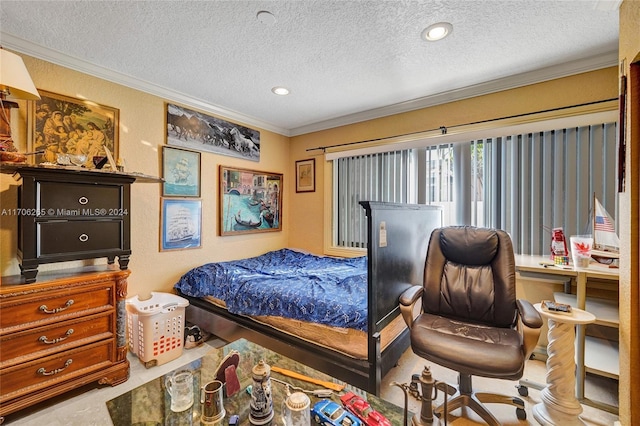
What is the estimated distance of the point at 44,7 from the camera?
5.52 ft

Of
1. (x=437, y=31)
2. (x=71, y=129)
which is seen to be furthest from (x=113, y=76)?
(x=437, y=31)

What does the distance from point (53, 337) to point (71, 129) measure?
64.4 inches

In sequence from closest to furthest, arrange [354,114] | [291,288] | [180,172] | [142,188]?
[291,288], [142,188], [180,172], [354,114]

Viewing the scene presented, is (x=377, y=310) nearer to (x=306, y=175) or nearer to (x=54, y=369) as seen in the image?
(x=54, y=369)

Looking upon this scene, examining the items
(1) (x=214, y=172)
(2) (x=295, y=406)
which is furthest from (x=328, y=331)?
(1) (x=214, y=172)

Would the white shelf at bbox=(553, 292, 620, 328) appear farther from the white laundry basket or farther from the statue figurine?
the white laundry basket

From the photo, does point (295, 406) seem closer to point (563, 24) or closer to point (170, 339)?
point (170, 339)

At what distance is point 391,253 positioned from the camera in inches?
75.6

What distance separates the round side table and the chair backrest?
0.76 ft

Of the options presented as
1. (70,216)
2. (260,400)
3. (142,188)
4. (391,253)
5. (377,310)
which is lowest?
(260,400)

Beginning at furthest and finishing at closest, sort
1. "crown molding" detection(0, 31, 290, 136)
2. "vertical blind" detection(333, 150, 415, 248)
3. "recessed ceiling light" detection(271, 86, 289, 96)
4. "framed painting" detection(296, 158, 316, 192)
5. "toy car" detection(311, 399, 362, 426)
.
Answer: "framed painting" detection(296, 158, 316, 192) → "vertical blind" detection(333, 150, 415, 248) → "recessed ceiling light" detection(271, 86, 289, 96) → "crown molding" detection(0, 31, 290, 136) → "toy car" detection(311, 399, 362, 426)

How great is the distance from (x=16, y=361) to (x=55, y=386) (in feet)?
0.93

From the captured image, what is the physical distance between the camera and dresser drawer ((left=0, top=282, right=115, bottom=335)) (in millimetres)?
1617

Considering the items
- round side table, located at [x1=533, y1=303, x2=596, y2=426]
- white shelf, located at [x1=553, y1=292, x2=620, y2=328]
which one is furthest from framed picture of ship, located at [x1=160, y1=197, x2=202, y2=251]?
white shelf, located at [x1=553, y1=292, x2=620, y2=328]
